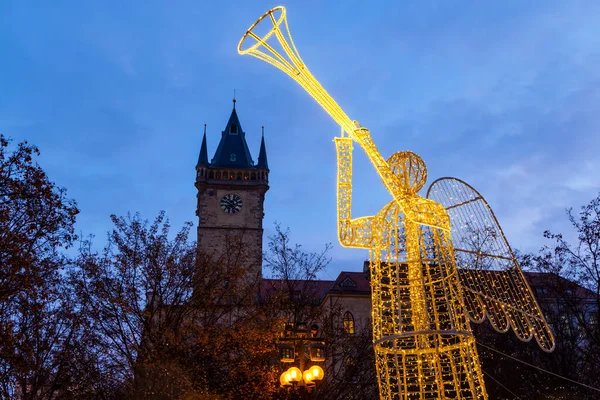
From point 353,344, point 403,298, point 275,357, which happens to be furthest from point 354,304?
point 403,298

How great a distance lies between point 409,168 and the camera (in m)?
11.3

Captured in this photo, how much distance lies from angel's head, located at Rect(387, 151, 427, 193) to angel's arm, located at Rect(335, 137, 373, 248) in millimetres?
916

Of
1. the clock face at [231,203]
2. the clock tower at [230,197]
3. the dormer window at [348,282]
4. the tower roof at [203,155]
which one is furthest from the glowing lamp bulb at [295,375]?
the tower roof at [203,155]

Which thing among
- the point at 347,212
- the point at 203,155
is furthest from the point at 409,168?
the point at 203,155

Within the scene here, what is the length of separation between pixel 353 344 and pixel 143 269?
949cm

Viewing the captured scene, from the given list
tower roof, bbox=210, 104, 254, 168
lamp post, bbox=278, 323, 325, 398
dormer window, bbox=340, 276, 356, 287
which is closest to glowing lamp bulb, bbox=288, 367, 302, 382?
lamp post, bbox=278, 323, 325, 398

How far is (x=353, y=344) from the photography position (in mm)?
25125

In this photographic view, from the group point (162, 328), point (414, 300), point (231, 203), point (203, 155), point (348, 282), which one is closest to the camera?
point (414, 300)

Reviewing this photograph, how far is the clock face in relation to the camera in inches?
2012

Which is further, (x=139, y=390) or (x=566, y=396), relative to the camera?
(x=566, y=396)

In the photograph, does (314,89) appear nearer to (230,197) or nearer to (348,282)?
(348,282)

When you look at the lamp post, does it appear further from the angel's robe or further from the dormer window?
the dormer window

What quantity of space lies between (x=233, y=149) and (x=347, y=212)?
44954 millimetres

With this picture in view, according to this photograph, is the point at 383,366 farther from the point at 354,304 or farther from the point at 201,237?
the point at 201,237
